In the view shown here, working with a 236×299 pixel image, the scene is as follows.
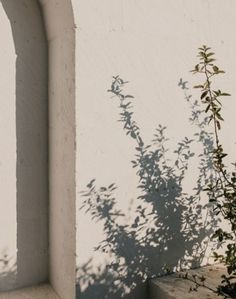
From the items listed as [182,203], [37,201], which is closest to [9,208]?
[37,201]

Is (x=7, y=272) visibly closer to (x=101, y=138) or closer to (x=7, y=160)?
(x=7, y=160)

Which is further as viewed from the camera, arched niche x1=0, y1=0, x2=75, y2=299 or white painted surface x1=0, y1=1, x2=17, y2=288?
white painted surface x1=0, y1=1, x2=17, y2=288

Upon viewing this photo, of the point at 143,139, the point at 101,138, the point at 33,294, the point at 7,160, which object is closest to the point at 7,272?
the point at 33,294

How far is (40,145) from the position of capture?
3.34m

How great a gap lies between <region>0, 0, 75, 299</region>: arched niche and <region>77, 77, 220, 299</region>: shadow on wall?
1.04 feet

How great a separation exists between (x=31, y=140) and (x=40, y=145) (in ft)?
0.31

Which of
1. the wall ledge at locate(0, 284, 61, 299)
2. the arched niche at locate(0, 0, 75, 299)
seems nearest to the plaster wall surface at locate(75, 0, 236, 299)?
the arched niche at locate(0, 0, 75, 299)

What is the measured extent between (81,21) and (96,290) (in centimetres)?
200

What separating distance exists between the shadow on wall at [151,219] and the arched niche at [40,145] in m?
0.32

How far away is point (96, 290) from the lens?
283 cm

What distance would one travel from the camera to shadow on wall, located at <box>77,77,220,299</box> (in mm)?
2836

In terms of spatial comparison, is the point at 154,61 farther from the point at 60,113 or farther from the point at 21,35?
the point at 21,35

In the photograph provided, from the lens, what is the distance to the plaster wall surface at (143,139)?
9.07ft

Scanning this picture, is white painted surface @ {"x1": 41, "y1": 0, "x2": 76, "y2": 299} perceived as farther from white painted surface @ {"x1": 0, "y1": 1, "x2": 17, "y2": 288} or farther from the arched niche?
white painted surface @ {"x1": 0, "y1": 1, "x2": 17, "y2": 288}
